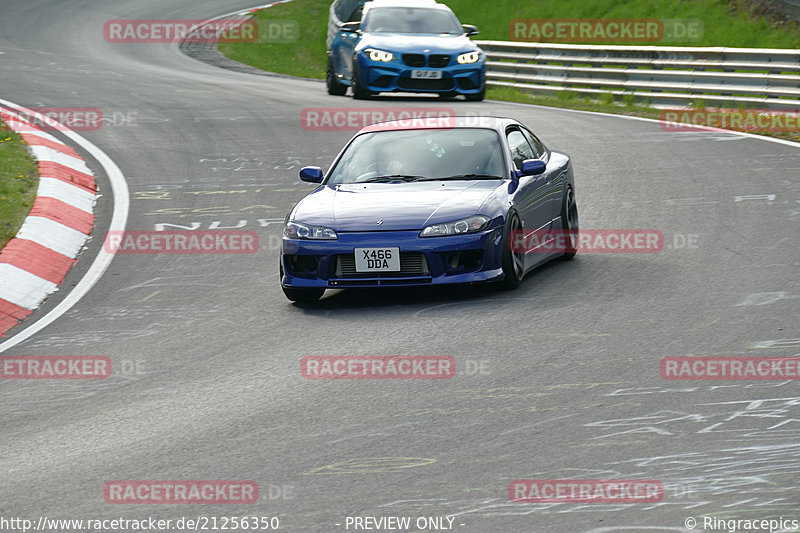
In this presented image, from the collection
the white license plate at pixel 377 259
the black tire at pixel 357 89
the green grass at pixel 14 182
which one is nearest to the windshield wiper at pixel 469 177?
the white license plate at pixel 377 259

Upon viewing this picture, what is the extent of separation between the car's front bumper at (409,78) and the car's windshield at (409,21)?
130cm

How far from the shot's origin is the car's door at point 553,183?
10711 millimetres

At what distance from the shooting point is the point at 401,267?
9180 millimetres

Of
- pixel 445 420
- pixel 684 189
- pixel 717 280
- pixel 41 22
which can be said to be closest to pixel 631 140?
pixel 684 189

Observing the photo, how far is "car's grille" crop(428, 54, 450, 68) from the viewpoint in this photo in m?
21.9

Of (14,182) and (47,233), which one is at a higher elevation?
(47,233)

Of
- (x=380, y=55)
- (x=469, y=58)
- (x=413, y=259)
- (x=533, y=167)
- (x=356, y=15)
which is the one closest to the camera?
(x=413, y=259)

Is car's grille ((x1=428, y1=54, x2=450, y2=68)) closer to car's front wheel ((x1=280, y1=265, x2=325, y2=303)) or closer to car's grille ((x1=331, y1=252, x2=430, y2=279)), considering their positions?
car's front wheel ((x1=280, y1=265, x2=325, y2=303))

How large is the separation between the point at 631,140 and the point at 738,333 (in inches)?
409

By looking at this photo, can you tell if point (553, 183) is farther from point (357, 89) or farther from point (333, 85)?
point (333, 85)

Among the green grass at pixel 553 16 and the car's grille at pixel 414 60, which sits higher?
the car's grille at pixel 414 60

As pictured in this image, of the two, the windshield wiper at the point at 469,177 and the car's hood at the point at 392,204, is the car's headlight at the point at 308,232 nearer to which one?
the car's hood at the point at 392,204

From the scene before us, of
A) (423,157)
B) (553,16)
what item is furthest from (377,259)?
(553,16)

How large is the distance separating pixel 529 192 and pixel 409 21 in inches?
539
